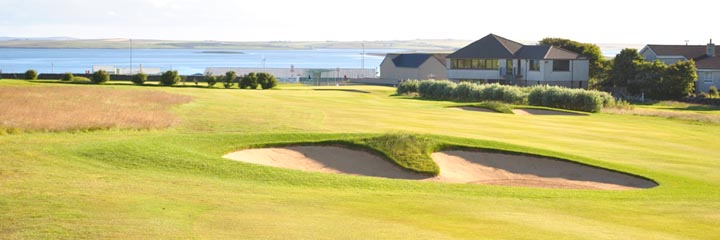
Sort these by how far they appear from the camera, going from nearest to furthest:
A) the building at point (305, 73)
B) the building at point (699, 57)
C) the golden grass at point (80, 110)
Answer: the golden grass at point (80, 110)
the building at point (699, 57)
the building at point (305, 73)

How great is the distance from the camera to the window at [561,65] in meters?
93.8

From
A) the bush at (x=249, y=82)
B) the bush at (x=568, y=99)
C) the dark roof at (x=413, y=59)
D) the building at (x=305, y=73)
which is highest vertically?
the dark roof at (x=413, y=59)

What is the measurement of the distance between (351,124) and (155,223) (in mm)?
20459

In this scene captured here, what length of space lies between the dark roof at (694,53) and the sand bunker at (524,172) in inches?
2676

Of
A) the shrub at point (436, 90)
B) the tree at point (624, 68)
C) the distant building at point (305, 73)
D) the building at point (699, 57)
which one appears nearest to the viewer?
the shrub at point (436, 90)

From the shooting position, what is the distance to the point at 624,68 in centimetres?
8631

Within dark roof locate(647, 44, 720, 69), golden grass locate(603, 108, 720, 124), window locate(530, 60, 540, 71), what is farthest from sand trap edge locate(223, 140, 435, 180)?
dark roof locate(647, 44, 720, 69)

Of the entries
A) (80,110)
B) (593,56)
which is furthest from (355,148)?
(593,56)

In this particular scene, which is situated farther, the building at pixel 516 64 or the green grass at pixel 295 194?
the building at pixel 516 64

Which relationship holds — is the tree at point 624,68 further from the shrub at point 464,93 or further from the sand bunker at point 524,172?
the sand bunker at point 524,172

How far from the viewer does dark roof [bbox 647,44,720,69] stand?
89206mm

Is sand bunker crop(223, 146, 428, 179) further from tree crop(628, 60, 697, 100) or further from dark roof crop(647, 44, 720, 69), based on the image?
dark roof crop(647, 44, 720, 69)

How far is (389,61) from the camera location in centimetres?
12188

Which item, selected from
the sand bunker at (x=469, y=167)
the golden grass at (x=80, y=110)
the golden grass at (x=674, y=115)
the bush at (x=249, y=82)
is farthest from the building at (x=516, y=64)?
the sand bunker at (x=469, y=167)
